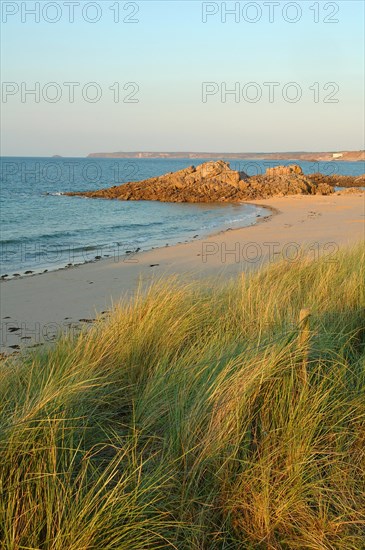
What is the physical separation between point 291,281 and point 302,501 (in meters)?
4.15

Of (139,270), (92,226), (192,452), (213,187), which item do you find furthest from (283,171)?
(192,452)

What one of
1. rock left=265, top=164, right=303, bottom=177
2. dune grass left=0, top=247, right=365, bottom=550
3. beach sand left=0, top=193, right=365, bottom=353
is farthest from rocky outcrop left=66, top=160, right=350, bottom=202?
dune grass left=0, top=247, right=365, bottom=550

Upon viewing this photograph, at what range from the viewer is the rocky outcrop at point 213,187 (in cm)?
3934

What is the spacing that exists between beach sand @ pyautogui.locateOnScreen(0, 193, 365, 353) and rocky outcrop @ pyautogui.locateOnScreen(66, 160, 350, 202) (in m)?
14.9

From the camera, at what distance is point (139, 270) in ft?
42.4

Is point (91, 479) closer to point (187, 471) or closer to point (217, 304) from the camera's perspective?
point (187, 471)

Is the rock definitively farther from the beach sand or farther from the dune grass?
the dune grass

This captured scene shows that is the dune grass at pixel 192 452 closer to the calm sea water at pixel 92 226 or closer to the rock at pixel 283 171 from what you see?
the calm sea water at pixel 92 226

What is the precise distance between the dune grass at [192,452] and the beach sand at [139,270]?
1.76m

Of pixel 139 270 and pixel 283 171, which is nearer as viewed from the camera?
pixel 139 270

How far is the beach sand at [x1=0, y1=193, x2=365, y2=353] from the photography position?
334 inches

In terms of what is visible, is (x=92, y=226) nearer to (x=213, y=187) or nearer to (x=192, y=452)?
(x=213, y=187)

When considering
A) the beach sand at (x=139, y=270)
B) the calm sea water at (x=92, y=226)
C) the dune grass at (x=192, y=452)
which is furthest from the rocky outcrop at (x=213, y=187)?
the dune grass at (x=192, y=452)

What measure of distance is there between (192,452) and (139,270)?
33.0ft
